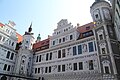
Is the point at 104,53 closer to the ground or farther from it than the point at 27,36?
closer to the ground

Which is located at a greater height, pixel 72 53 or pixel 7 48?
pixel 7 48

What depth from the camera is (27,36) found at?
3195 centimetres

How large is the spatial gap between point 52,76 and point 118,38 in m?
15.1

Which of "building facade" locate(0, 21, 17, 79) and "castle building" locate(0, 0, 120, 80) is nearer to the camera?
"castle building" locate(0, 0, 120, 80)

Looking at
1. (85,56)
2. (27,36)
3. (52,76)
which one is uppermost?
(27,36)

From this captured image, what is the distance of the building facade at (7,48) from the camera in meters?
26.2

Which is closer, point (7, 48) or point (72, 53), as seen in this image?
point (72, 53)

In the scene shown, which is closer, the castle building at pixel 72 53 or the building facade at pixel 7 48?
the castle building at pixel 72 53

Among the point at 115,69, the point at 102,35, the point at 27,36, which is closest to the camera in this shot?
the point at 115,69

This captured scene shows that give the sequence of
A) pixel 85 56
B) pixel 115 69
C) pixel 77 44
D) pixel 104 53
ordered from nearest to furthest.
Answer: pixel 115 69
pixel 104 53
pixel 85 56
pixel 77 44

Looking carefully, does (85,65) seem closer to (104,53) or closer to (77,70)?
(77,70)

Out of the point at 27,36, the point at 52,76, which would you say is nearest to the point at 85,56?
the point at 52,76

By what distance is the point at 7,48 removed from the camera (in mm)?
27688

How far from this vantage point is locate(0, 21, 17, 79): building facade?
26.2 m
